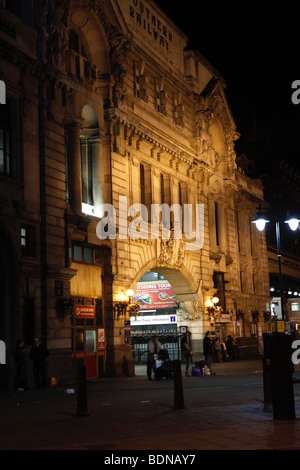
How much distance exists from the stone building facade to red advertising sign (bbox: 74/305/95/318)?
56 millimetres

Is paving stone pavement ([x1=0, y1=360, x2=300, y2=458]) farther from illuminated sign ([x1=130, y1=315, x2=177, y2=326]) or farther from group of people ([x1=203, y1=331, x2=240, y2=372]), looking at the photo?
group of people ([x1=203, y1=331, x2=240, y2=372])

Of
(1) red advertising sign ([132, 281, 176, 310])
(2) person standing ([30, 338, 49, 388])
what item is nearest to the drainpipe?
(2) person standing ([30, 338, 49, 388])

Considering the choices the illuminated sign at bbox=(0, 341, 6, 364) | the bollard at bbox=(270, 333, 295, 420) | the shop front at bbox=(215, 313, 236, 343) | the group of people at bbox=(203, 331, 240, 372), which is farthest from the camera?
the shop front at bbox=(215, 313, 236, 343)

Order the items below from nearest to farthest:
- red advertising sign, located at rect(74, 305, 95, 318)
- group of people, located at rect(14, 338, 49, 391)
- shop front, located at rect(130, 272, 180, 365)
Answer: group of people, located at rect(14, 338, 49, 391)
red advertising sign, located at rect(74, 305, 95, 318)
shop front, located at rect(130, 272, 180, 365)

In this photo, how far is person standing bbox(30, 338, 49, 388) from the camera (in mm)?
23688

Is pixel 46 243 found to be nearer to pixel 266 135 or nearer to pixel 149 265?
pixel 149 265

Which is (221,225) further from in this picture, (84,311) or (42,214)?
(42,214)

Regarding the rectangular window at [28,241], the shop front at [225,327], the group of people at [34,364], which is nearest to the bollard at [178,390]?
the group of people at [34,364]

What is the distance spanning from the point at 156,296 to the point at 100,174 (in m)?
12.5

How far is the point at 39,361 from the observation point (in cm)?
2377

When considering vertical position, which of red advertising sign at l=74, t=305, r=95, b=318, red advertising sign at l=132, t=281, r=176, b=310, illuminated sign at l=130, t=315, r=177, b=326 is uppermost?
red advertising sign at l=132, t=281, r=176, b=310

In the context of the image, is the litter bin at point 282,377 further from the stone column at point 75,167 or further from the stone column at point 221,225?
the stone column at point 221,225

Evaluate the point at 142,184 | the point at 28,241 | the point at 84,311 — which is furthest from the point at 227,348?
the point at 28,241

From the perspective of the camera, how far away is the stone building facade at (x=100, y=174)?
25391 mm
